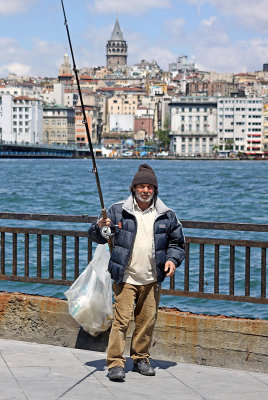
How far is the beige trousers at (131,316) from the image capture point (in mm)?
6340

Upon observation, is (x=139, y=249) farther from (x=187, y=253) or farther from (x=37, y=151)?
(x=37, y=151)

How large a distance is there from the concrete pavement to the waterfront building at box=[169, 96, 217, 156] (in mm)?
185155

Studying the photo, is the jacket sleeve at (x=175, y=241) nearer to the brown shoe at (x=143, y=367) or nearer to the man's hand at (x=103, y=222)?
the man's hand at (x=103, y=222)

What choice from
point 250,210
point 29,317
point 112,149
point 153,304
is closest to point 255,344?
point 153,304

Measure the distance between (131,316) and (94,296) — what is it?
2.14 ft

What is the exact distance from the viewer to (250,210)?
39.1 m

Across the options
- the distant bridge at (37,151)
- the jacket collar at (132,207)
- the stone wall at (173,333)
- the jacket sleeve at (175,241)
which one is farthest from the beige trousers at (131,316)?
the distant bridge at (37,151)

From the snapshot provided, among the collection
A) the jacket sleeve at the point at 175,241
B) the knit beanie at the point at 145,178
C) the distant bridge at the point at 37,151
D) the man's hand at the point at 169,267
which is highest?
the knit beanie at the point at 145,178

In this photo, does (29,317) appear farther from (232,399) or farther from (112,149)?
(112,149)

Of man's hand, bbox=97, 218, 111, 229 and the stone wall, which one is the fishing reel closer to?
man's hand, bbox=97, 218, 111, 229

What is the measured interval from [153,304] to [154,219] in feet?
1.98

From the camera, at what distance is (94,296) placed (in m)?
7.00

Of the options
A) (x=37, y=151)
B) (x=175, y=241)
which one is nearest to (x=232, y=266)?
(x=175, y=241)

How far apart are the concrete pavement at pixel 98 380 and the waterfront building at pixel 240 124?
18567cm
